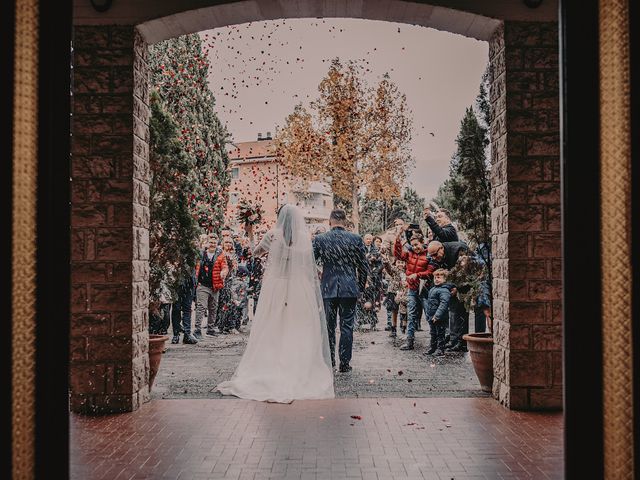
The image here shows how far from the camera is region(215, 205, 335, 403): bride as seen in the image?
Result: 22.5ft

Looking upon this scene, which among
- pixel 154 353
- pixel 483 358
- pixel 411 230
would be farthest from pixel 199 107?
pixel 483 358

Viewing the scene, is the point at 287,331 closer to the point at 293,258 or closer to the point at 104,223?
the point at 293,258

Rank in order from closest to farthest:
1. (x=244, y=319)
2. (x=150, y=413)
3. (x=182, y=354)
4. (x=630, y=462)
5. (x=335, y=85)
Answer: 1. (x=630, y=462)
2. (x=150, y=413)
3. (x=182, y=354)
4. (x=244, y=319)
5. (x=335, y=85)

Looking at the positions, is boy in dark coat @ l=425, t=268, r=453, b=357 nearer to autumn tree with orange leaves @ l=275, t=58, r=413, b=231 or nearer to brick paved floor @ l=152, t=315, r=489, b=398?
brick paved floor @ l=152, t=315, r=489, b=398

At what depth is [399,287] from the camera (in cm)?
1198

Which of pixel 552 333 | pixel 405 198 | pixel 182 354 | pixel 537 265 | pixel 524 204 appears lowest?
pixel 182 354

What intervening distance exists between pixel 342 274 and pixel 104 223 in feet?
10.9

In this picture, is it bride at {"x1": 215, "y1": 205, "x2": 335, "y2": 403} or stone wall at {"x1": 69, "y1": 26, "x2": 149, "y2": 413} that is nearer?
stone wall at {"x1": 69, "y1": 26, "x2": 149, "y2": 413}

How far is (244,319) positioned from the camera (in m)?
14.3

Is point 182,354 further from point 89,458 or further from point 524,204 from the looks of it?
point 524,204

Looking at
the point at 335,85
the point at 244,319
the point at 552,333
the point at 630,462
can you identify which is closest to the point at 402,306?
the point at 244,319

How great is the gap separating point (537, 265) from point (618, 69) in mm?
4202

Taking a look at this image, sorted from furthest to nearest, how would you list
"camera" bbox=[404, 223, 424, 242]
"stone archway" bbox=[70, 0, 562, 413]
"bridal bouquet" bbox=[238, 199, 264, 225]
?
1. "bridal bouquet" bbox=[238, 199, 264, 225]
2. "camera" bbox=[404, 223, 424, 242]
3. "stone archway" bbox=[70, 0, 562, 413]

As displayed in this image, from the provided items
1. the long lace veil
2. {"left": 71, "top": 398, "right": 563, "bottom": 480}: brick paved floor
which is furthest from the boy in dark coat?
{"left": 71, "top": 398, "right": 563, "bottom": 480}: brick paved floor
